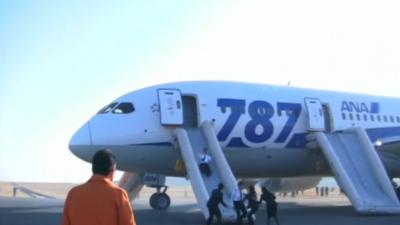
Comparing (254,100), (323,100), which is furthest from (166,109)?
Answer: (323,100)

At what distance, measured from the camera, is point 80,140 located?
18.8m

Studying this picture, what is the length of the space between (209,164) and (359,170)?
558cm

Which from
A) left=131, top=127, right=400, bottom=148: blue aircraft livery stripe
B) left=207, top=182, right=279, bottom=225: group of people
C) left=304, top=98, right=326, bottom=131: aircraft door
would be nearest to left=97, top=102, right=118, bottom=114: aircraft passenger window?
left=131, top=127, right=400, bottom=148: blue aircraft livery stripe

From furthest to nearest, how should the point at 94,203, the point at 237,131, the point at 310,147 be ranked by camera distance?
the point at 310,147
the point at 237,131
the point at 94,203

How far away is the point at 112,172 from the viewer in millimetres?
4914

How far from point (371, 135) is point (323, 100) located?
2.47 m

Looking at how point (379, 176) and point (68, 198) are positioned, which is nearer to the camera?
point (68, 198)

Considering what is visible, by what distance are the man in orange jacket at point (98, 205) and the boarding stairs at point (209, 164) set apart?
11.9m

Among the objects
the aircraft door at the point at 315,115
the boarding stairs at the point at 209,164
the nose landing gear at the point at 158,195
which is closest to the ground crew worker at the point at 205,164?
the boarding stairs at the point at 209,164

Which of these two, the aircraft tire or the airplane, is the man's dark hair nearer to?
the airplane

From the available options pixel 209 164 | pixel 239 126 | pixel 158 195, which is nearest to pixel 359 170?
pixel 239 126

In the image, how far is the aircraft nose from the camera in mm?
18688

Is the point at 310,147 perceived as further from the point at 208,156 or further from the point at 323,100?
the point at 208,156

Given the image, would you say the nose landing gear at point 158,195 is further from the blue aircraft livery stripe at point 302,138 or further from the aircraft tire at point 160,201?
the blue aircraft livery stripe at point 302,138
